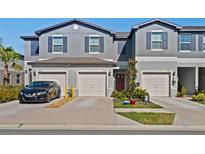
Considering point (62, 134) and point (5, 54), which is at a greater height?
point (5, 54)

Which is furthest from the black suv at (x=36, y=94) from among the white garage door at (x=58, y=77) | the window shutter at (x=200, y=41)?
the window shutter at (x=200, y=41)

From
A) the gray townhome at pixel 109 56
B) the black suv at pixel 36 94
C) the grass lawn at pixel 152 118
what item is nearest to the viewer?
the grass lawn at pixel 152 118

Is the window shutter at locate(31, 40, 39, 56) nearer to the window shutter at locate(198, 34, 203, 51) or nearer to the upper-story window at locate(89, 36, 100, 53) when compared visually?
the upper-story window at locate(89, 36, 100, 53)

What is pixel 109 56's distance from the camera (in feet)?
81.6

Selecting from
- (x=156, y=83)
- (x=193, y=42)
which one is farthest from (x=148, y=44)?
(x=193, y=42)

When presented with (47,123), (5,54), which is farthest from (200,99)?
(5,54)

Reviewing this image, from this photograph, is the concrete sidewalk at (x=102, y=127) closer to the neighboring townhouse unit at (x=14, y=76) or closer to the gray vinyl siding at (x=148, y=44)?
the gray vinyl siding at (x=148, y=44)

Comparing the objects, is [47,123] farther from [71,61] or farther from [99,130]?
[71,61]

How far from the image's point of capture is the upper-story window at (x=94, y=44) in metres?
24.7

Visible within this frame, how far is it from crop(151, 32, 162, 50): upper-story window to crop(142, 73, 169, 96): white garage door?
2.43 m

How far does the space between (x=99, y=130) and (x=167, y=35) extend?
52.3ft

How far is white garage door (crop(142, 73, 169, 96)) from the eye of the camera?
76.7ft
